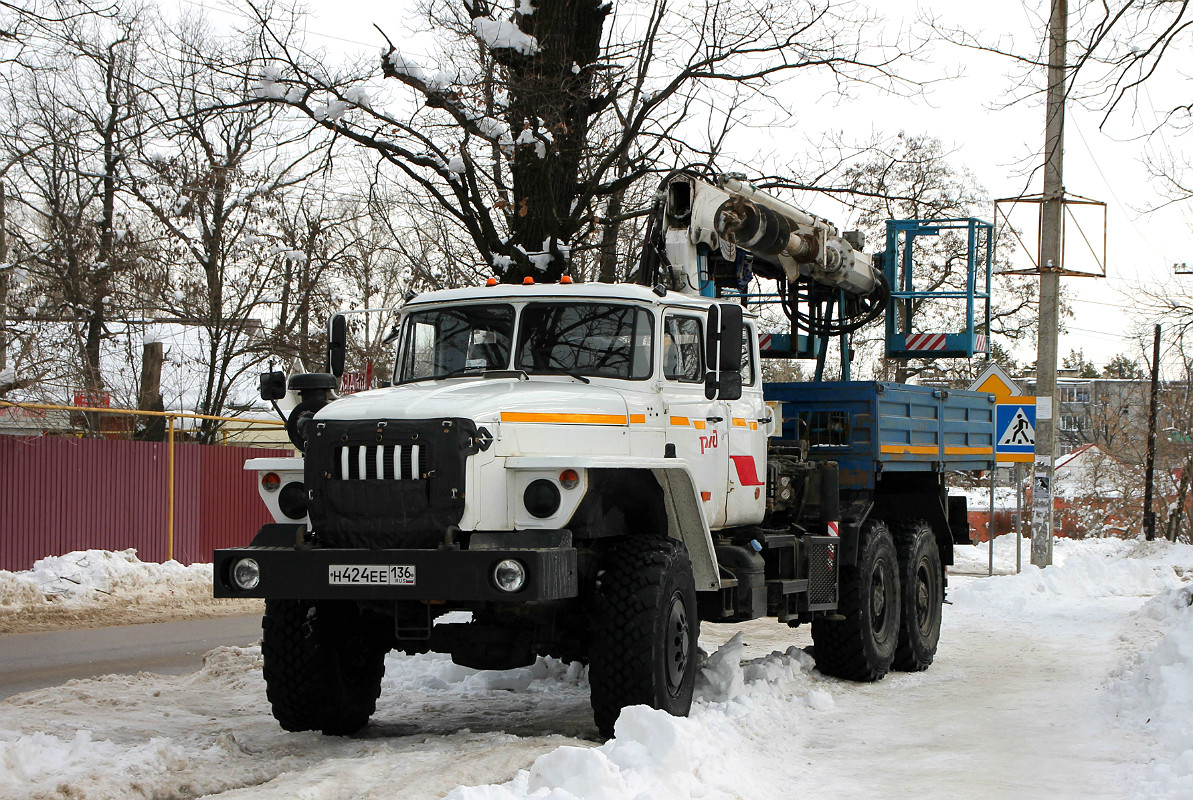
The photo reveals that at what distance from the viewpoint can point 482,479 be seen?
7.15m

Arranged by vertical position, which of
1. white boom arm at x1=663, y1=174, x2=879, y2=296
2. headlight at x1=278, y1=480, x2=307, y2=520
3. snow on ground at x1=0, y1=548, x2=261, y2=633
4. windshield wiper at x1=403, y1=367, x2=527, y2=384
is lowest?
snow on ground at x1=0, y1=548, x2=261, y2=633

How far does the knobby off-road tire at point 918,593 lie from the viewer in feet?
37.8

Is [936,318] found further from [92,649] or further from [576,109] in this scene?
[92,649]

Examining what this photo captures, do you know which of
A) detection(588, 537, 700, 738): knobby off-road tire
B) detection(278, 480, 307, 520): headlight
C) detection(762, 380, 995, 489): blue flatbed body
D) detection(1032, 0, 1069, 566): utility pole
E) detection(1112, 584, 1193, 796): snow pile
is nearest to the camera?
detection(1112, 584, 1193, 796): snow pile

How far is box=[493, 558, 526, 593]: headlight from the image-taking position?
677 cm

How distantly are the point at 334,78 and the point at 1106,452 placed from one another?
43.7 m

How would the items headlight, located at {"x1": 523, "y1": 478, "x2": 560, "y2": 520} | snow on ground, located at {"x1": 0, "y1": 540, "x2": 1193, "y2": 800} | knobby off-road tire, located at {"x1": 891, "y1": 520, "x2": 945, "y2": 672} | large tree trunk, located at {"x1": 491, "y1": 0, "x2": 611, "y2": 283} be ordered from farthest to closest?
large tree trunk, located at {"x1": 491, "y1": 0, "x2": 611, "y2": 283} < knobby off-road tire, located at {"x1": 891, "y1": 520, "x2": 945, "y2": 672} < headlight, located at {"x1": 523, "y1": 478, "x2": 560, "y2": 520} < snow on ground, located at {"x1": 0, "y1": 540, "x2": 1193, "y2": 800}

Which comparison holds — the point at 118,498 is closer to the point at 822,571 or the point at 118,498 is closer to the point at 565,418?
the point at 822,571

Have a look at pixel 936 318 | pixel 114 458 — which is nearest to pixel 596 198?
pixel 114 458

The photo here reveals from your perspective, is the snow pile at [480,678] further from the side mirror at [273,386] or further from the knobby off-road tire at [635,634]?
the side mirror at [273,386]

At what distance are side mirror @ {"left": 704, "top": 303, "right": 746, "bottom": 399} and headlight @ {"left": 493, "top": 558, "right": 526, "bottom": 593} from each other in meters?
2.15

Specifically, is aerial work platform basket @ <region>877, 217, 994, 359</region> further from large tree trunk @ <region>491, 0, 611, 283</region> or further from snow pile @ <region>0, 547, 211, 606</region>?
snow pile @ <region>0, 547, 211, 606</region>

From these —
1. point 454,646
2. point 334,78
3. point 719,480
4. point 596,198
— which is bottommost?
point 454,646

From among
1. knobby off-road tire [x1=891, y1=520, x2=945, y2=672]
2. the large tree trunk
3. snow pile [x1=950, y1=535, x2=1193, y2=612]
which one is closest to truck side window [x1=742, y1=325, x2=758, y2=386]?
knobby off-road tire [x1=891, y1=520, x2=945, y2=672]
